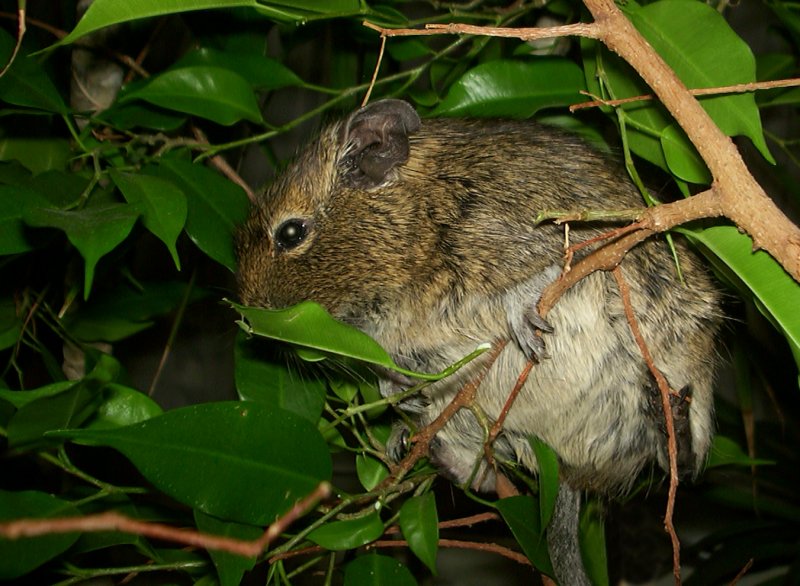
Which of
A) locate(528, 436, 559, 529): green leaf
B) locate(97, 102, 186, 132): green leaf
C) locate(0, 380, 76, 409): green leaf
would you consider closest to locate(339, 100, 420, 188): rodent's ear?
locate(97, 102, 186, 132): green leaf

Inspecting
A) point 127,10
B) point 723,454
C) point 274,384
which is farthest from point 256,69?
point 723,454

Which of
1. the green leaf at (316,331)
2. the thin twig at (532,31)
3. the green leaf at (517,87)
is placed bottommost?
the green leaf at (316,331)

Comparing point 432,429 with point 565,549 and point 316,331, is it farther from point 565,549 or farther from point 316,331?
point 565,549

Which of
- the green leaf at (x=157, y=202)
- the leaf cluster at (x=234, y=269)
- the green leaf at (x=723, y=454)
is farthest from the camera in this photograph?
the green leaf at (x=723, y=454)

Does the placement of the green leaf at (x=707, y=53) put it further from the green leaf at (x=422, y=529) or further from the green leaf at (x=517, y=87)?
Result: the green leaf at (x=422, y=529)

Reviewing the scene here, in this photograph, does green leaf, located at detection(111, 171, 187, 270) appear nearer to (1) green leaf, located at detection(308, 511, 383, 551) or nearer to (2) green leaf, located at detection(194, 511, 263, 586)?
(2) green leaf, located at detection(194, 511, 263, 586)

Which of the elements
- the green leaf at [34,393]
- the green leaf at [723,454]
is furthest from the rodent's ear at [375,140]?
the green leaf at [723,454]

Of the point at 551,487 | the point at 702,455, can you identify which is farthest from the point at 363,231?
the point at 702,455
